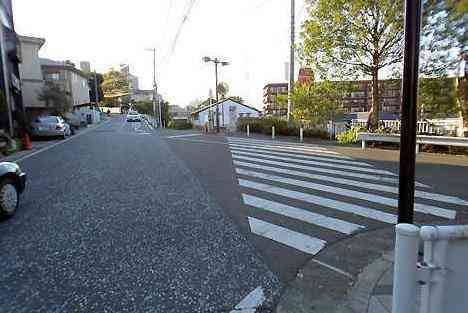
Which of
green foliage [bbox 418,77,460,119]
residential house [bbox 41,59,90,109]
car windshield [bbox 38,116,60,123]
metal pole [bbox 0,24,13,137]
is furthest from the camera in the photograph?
residential house [bbox 41,59,90,109]

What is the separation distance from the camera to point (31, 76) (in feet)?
90.9

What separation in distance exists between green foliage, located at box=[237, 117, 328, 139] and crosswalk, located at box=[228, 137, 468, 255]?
34.2 feet

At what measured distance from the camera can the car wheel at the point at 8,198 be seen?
4963mm

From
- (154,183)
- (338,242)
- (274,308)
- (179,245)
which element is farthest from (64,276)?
(154,183)

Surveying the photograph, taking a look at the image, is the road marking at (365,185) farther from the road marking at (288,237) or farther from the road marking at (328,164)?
the road marking at (288,237)

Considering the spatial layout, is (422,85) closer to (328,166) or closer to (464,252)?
(328,166)

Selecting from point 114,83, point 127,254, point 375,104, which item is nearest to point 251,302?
point 127,254

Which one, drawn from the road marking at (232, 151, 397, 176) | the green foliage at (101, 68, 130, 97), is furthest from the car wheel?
the green foliage at (101, 68, 130, 97)

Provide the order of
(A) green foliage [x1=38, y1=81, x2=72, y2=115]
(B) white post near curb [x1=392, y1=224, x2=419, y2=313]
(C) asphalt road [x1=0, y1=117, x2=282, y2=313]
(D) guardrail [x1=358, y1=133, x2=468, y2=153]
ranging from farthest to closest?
A: (A) green foliage [x1=38, y1=81, x2=72, y2=115] → (D) guardrail [x1=358, y1=133, x2=468, y2=153] → (C) asphalt road [x1=0, y1=117, x2=282, y2=313] → (B) white post near curb [x1=392, y1=224, x2=419, y2=313]

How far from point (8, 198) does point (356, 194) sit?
592 cm

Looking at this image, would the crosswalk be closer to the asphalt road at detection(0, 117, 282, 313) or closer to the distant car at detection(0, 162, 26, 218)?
the asphalt road at detection(0, 117, 282, 313)

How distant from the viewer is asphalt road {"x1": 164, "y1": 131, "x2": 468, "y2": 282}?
12.9 feet

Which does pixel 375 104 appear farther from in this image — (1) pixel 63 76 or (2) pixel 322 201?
(1) pixel 63 76

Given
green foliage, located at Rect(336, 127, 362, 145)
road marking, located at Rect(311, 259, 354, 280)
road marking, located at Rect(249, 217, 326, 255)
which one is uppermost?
green foliage, located at Rect(336, 127, 362, 145)
